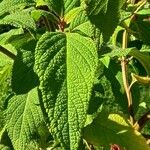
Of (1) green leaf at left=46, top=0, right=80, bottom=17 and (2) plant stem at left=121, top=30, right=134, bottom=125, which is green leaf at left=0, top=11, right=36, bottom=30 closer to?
(1) green leaf at left=46, top=0, right=80, bottom=17

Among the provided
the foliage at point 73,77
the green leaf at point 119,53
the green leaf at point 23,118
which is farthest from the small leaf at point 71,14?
the green leaf at point 23,118

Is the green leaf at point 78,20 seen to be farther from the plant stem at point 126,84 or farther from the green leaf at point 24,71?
the plant stem at point 126,84

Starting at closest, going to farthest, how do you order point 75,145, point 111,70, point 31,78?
point 75,145
point 31,78
point 111,70

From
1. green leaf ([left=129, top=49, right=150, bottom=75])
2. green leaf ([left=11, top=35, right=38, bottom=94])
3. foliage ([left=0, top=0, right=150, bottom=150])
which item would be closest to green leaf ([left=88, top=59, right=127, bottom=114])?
foliage ([left=0, top=0, right=150, bottom=150])

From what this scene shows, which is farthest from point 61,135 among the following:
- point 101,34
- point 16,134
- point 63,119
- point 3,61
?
point 3,61

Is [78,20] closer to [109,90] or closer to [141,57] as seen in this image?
[141,57]

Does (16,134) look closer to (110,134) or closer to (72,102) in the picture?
(110,134)
